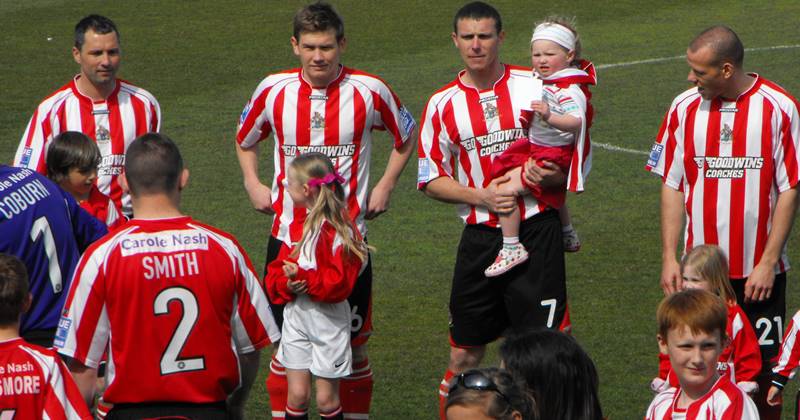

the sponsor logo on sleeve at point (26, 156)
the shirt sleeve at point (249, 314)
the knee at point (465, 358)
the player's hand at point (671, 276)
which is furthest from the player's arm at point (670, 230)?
the sponsor logo on sleeve at point (26, 156)

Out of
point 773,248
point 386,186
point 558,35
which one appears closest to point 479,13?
point 558,35

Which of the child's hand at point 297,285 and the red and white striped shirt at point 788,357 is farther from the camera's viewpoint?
the child's hand at point 297,285

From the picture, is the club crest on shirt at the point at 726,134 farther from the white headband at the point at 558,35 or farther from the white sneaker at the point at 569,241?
the white sneaker at the point at 569,241

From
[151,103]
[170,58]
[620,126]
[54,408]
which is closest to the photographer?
[54,408]

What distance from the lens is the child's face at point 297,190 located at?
246 inches

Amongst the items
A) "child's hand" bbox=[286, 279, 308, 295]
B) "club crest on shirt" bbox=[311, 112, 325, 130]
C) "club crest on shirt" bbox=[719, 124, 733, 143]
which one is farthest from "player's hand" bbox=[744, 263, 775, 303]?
"club crest on shirt" bbox=[311, 112, 325, 130]

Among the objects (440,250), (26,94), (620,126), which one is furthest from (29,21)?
(440,250)

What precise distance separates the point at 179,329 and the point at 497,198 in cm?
230

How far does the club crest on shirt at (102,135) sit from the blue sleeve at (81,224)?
1.71 meters

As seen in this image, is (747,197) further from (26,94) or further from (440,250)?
(26,94)

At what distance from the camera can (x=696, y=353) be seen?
500 cm

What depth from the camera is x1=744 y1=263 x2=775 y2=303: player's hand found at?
20.3ft

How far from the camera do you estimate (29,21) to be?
67.2 ft

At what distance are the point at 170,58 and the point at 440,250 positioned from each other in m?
9.13
